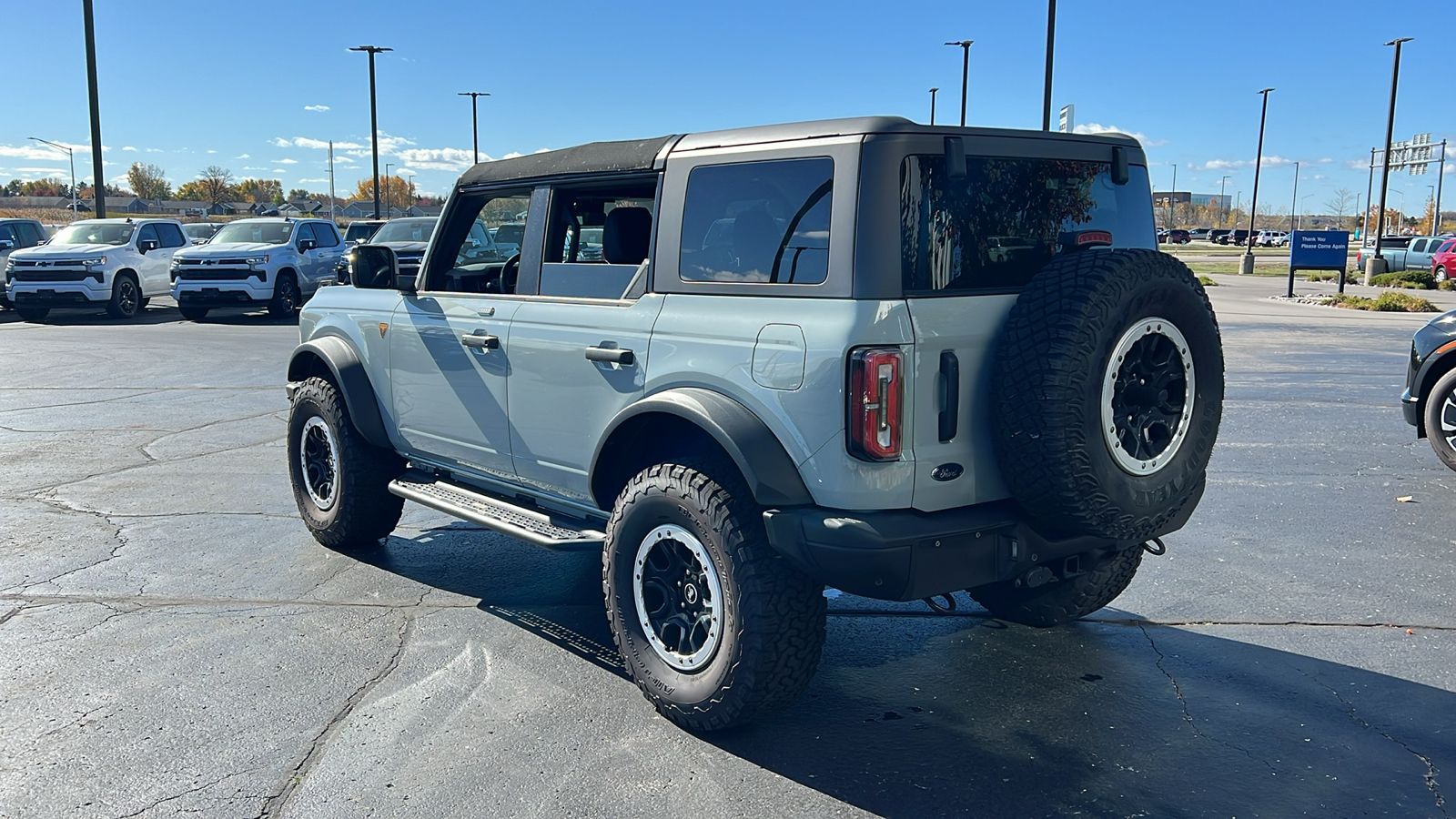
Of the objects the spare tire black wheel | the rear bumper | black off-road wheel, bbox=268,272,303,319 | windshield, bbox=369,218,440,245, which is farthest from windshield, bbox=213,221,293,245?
the spare tire black wheel

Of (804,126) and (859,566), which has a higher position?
(804,126)

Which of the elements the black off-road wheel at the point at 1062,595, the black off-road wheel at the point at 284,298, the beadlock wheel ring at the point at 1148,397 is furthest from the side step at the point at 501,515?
the black off-road wheel at the point at 284,298

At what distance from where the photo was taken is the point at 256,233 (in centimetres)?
2230

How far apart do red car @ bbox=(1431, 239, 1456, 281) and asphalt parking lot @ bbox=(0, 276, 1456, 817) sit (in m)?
31.8

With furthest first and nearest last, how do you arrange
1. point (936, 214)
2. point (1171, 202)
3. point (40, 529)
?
point (1171, 202) → point (40, 529) → point (936, 214)

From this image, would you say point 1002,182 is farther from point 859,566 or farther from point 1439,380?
point 1439,380

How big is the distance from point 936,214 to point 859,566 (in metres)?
1.14

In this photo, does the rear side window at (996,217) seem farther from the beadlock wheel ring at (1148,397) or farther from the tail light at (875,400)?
the beadlock wheel ring at (1148,397)

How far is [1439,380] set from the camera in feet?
25.7

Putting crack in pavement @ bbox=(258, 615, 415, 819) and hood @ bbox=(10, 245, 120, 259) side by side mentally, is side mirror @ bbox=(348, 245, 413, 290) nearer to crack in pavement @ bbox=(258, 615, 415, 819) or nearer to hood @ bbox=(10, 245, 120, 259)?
crack in pavement @ bbox=(258, 615, 415, 819)

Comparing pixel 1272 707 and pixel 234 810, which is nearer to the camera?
pixel 234 810

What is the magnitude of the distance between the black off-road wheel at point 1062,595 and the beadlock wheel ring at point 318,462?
338cm

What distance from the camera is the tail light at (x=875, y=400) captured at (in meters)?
3.43

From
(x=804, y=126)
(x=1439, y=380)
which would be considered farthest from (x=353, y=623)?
(x=1439, y=380)
